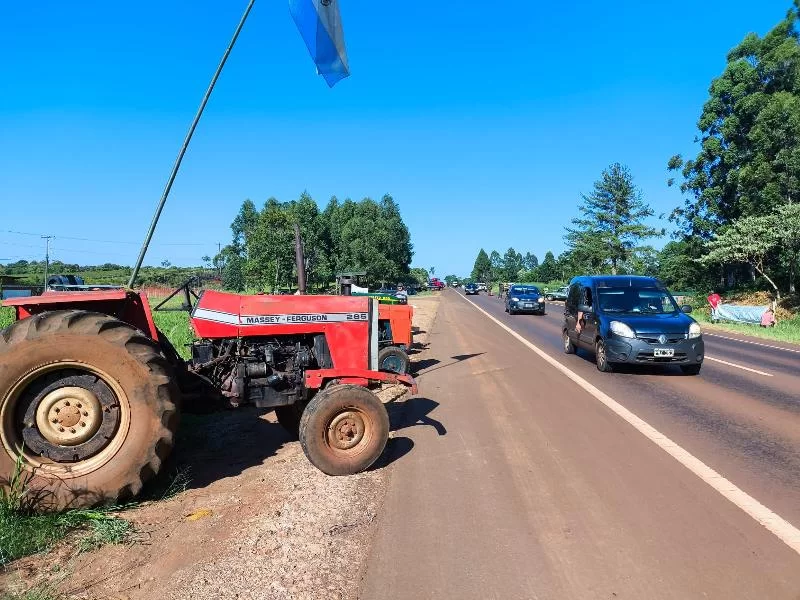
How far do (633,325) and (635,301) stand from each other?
145 cm

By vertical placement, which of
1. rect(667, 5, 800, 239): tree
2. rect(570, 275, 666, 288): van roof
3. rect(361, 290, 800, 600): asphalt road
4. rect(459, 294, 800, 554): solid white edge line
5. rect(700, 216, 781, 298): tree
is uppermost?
rect(667, 5, 800, 239): tree

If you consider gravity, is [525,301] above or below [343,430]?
above

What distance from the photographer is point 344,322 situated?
6.00 meters

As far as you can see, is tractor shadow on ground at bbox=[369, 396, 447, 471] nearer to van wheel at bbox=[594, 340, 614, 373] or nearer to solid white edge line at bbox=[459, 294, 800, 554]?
solid white edge line at bbox=[459, 294, 800, 554]

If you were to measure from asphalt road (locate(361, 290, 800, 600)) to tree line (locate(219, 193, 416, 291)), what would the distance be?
35754mm

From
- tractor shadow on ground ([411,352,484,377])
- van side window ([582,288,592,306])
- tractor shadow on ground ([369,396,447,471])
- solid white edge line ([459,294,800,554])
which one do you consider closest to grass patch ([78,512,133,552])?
tractor shadow on ground ([369,396,447,471])

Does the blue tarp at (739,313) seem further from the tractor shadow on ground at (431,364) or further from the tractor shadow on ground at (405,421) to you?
the tractor shadow on ground at (405,421)

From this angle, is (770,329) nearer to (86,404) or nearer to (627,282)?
(627,282)

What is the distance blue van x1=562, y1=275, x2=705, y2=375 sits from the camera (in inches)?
426

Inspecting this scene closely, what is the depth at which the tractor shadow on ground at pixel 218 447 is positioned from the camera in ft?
17.2

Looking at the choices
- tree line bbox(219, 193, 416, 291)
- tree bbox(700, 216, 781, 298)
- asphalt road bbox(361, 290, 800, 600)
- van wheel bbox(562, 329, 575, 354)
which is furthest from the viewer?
tree line bbox(219, 193, 416, 291)

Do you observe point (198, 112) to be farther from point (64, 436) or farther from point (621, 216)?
point (621, 216)

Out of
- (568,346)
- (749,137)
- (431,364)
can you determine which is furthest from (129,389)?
(749,137)

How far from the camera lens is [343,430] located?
536 cm
